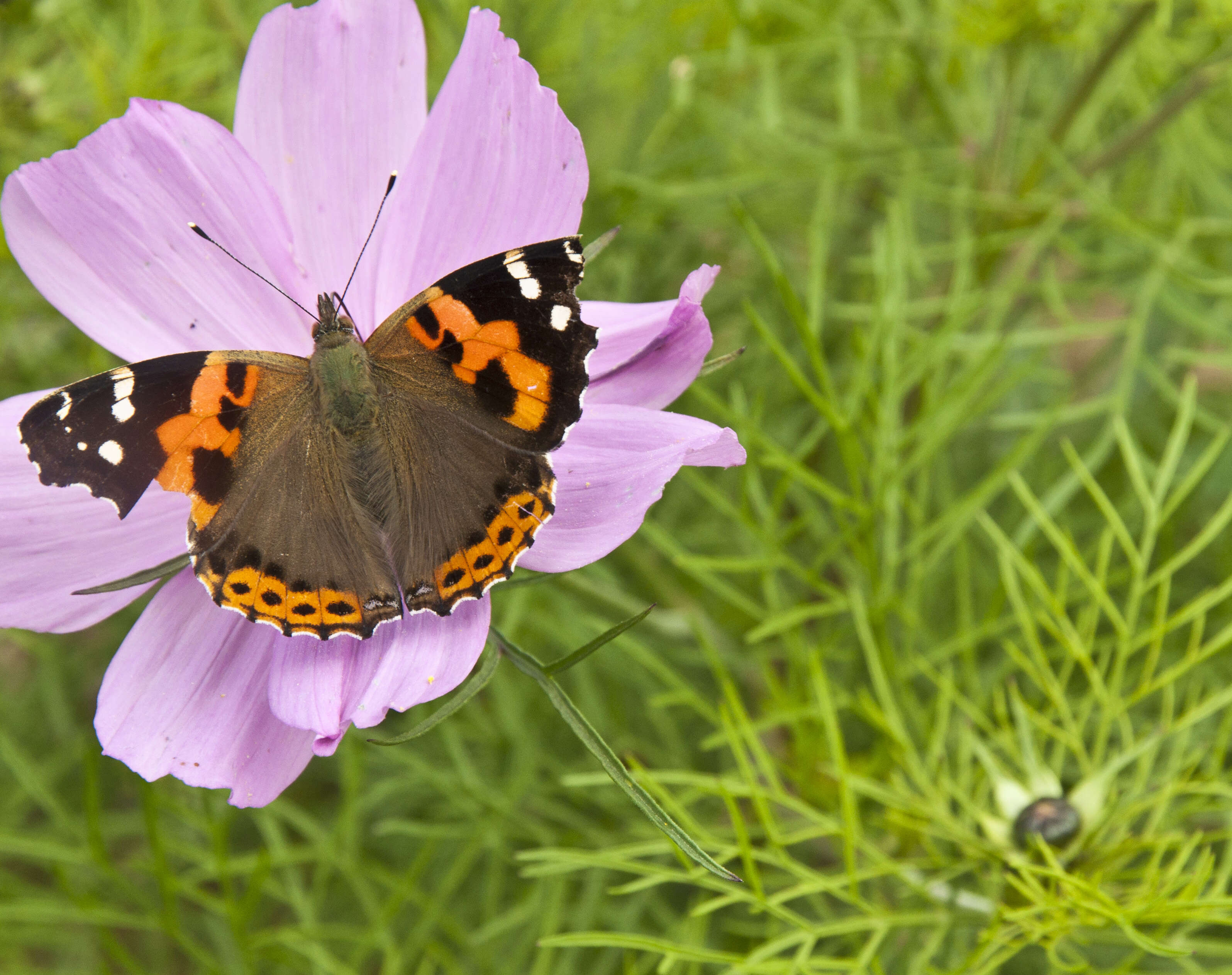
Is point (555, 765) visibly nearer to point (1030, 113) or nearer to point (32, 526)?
point (32, 526)

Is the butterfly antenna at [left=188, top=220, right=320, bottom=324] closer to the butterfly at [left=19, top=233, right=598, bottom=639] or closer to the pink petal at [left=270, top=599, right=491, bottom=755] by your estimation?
the butterfly at [left=19, top=233, right=598, bottom=639]

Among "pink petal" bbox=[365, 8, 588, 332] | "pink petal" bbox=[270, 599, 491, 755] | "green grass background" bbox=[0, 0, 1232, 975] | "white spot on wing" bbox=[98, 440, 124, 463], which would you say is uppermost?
"pink petal" bbox=[365, 8, 588, 332]

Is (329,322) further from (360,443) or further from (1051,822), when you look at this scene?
(1051,822)

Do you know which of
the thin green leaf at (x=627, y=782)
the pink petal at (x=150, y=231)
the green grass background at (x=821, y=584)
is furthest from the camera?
the green grass background at (x=821, y=584)

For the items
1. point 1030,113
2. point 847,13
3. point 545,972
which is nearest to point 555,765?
point 545,972

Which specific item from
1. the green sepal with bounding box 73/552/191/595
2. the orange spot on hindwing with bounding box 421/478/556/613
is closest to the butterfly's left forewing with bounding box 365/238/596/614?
the orange spot on hindwing with bounding box 421/478/556/613

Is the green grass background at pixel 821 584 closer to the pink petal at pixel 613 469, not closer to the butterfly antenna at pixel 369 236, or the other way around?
the pink petal at pixel 613 469

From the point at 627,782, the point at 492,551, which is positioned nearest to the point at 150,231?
the point at 492,551

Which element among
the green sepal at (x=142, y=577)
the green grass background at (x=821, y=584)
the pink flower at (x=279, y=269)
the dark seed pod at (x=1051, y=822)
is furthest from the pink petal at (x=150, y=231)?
the dark seed pod at (x=1051, y=822)
